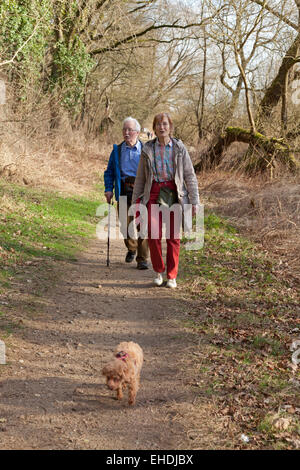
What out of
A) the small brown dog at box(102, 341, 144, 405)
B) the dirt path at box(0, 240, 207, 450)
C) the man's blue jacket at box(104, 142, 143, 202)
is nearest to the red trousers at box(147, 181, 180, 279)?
the dirt path at box(0, 240, 207, 450)

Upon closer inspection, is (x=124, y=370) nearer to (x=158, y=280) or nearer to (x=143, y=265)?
(x=158, y=280)

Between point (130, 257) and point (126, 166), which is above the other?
point (126, 166)

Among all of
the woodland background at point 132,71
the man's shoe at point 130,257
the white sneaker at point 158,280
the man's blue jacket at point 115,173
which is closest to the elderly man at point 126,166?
the man's blue jacket at point 115,173

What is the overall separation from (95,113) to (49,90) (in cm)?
838

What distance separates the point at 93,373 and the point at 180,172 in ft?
9.63

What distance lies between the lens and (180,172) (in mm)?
5980

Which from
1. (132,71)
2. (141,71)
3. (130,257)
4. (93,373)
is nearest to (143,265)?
(130,257)

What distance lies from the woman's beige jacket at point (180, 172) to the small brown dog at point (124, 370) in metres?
2.73

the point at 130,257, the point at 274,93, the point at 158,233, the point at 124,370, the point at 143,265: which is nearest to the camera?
the point at 124,370

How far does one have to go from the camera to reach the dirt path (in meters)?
3.27

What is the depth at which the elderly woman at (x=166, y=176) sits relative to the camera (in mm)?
5957

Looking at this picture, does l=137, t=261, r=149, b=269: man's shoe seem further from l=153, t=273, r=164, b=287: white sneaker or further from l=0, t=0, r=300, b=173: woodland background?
l=0, t=0, r=300, b=173: woodland background

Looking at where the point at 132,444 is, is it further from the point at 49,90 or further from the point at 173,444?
the point at 49,90
